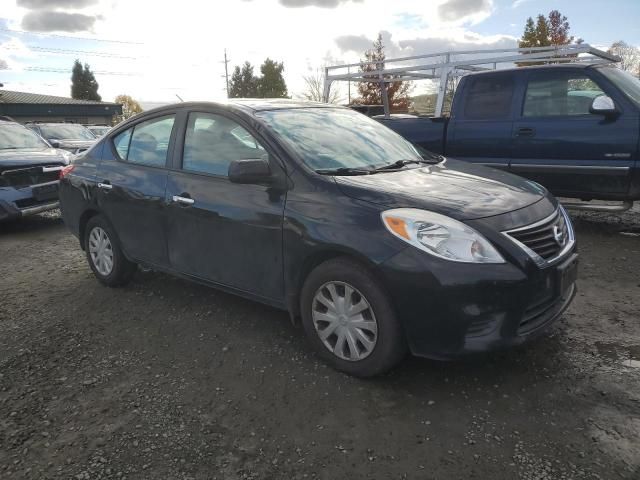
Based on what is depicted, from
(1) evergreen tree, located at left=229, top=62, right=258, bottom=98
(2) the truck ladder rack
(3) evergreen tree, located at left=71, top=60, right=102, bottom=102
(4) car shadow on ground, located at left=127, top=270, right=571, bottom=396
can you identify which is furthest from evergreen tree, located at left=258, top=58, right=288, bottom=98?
(4) car shadow on ground, located at left=127, top=270, right=571, bottom=396

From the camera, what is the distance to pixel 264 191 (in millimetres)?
3221

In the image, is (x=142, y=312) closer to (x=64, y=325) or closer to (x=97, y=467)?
(x=64, y=325)

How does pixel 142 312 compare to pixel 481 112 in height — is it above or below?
below

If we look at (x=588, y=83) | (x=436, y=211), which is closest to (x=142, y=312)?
(x=436, y=211)

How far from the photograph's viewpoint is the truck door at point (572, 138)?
17.7ft

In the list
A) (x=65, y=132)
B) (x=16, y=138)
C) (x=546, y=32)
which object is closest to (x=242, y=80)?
(x=546, y=32)

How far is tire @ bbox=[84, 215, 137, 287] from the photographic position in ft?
14.6

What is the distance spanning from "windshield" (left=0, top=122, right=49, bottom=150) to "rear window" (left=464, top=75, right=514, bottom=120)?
678cm

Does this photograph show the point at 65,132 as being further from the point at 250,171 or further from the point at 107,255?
the point at 250,171

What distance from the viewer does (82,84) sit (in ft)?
204

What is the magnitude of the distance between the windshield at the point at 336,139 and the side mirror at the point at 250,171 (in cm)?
25

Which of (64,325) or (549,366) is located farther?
(64,325)

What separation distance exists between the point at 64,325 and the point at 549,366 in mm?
3398

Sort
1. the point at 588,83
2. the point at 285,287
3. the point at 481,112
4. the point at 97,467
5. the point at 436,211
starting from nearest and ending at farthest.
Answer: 1. the point at 97,467
2. the point at 436,211
3. the point at 285,287
4. the point at 588,83
5. the point at 481,112
